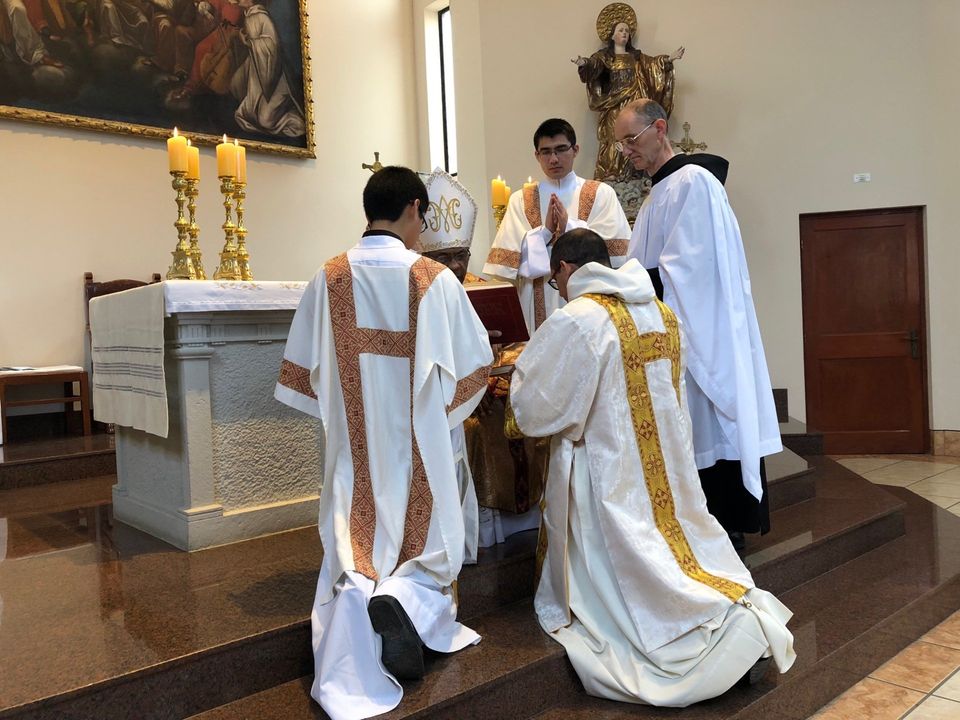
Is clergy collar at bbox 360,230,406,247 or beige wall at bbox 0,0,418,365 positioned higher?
beige wall at bbox 0,0,418,365

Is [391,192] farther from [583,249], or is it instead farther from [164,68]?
[164,68]

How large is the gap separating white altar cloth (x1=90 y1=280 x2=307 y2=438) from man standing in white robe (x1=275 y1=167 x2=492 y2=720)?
0.81 meters

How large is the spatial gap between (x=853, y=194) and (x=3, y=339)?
Answer: 7.60 m

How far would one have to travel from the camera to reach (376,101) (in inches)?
376

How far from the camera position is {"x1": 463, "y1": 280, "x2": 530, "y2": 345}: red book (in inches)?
118

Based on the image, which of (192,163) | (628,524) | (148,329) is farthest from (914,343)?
(148,329)

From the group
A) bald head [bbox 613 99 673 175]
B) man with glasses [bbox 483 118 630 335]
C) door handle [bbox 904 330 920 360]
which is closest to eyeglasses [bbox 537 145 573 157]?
man with glasses [bbox 483 118 630 335]

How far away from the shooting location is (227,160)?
3705mm

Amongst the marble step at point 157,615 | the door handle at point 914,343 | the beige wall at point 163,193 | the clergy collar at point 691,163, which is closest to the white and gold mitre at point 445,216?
the clergy collar at point 691,163

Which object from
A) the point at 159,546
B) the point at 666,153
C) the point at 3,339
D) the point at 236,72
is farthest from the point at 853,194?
the point at 3,339

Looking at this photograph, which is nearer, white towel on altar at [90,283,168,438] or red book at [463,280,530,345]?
red book at [463,280,530,345]

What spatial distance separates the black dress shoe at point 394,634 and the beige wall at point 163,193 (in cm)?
584

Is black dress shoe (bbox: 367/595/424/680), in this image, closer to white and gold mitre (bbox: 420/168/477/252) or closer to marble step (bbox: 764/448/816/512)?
white and gold mitre (bbox: 420/168/477/252)

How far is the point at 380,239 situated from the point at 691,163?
157 centimetres
